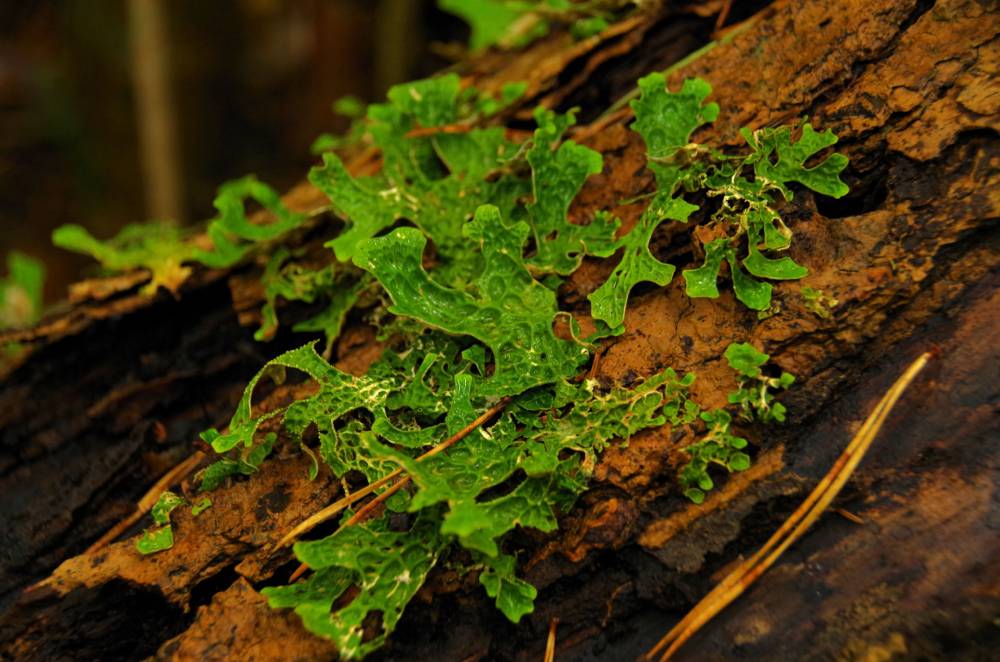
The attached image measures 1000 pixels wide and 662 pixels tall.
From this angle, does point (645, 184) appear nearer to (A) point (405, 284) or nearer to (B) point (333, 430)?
(A) point (405, 284)

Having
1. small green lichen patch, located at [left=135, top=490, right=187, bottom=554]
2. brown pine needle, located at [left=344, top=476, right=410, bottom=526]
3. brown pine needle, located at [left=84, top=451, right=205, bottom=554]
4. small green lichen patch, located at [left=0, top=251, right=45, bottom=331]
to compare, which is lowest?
brown pine needle, located at [left=344, top=476, right=410, bottom=526]

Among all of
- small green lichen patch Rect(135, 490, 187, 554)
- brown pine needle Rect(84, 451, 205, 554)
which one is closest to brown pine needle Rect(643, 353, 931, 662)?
small green lichen patch Rect(135, 490, 187, 554)

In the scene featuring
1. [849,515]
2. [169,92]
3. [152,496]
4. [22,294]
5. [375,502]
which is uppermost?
[169,92]

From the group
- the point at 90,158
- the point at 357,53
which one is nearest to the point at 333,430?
the point at 357,53

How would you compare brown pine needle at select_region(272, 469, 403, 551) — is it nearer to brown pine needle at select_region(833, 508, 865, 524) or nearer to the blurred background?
brown pine needle at select_region(833, 508, 865, 524)

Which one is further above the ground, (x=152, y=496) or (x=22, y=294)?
(x=22, y=294)

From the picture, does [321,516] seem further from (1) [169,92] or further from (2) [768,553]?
(1) [169,92]

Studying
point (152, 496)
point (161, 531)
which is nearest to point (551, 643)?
point (161, 531)
